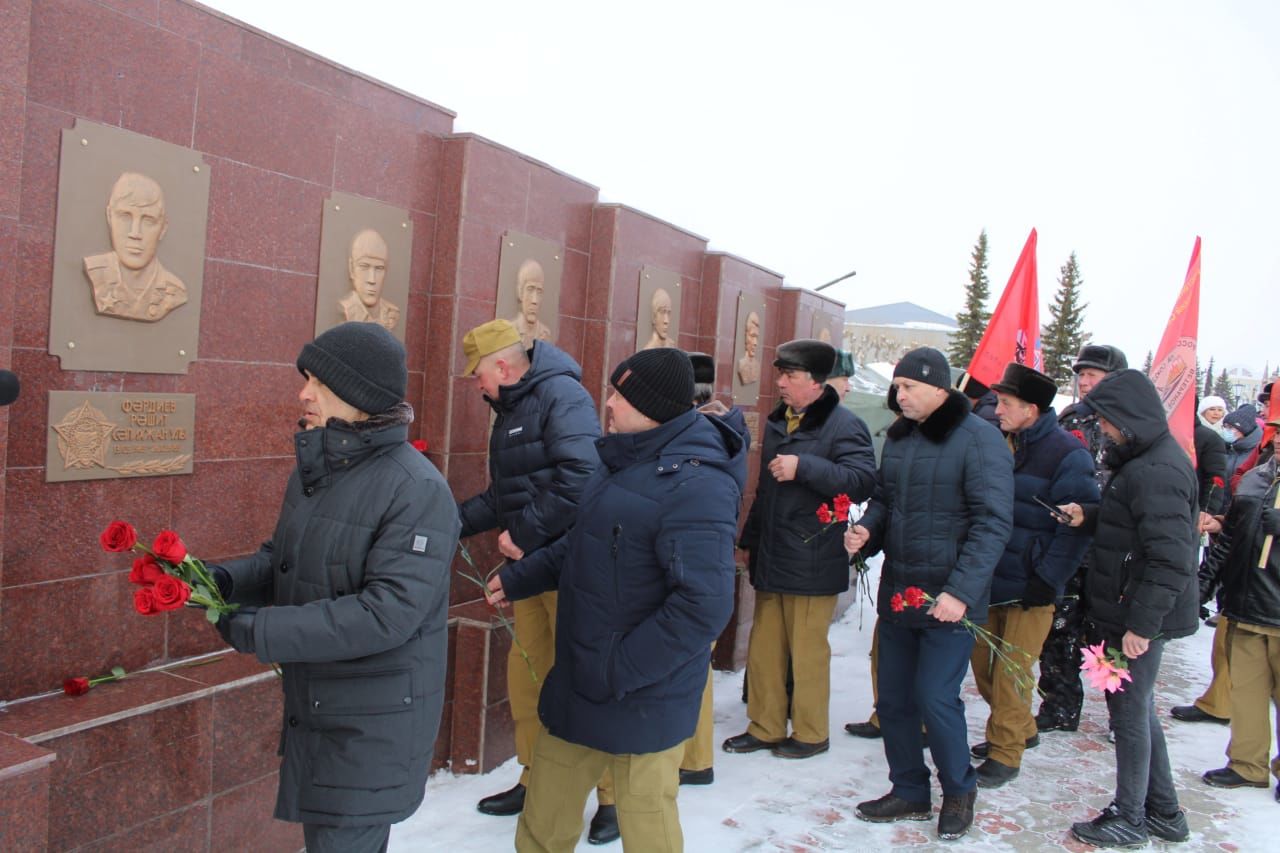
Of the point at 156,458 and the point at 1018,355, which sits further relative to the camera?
the point at 1018,355

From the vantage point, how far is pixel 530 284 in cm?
536

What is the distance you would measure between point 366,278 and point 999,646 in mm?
3761

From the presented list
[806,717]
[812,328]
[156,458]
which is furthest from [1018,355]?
[156,458]

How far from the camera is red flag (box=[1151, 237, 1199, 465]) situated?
18.8ft

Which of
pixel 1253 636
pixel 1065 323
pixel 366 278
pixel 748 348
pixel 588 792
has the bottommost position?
pixel 588 792

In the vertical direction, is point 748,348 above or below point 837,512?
above

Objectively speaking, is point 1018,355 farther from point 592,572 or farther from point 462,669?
point 592,572

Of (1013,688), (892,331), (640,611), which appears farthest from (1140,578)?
(892,331)

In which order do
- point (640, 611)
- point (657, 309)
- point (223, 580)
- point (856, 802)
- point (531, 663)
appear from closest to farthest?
point (223, 580) < point (640, 611) < point (531, 663) < point (856, 802) < point (657, 309)

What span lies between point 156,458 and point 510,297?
2.20m

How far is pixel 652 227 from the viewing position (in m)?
6.61

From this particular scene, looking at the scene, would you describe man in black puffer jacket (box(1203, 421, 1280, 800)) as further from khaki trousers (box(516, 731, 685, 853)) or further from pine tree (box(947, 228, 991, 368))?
pine tree (box(947, 228, 991, 368))

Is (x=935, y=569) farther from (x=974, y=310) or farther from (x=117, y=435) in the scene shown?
(x=974, y=310)

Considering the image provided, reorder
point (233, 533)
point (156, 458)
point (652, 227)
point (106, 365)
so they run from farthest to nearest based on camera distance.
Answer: point (652, 227)
point (233, 533)
point (156, 458)
point (106, 365)
